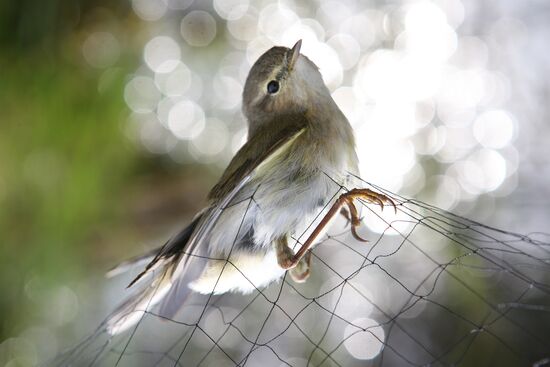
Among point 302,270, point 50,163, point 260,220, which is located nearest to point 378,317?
point 302,270

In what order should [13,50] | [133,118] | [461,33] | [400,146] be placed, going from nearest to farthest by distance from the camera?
1. [13,50]
2. [133,118]
3. [400,146]
4. [461,33]

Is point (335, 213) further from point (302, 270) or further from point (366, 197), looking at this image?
point (302, 270)

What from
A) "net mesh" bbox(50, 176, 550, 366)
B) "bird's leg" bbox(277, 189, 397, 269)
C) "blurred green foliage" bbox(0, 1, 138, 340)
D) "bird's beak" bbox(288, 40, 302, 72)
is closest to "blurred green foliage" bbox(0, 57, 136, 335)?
"blurred green foliage" bbox(0, 1, 138, 340)

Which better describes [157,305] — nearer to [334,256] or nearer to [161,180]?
[161,180]

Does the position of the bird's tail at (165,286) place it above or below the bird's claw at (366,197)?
below

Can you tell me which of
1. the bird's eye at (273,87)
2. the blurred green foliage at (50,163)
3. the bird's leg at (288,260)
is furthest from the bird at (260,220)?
the blurred green foliage at (50,163)

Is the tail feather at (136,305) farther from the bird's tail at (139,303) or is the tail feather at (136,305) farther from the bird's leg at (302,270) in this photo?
the bird's leg at (302,270)

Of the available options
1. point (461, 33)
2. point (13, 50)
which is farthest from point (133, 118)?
point (461, 33)
